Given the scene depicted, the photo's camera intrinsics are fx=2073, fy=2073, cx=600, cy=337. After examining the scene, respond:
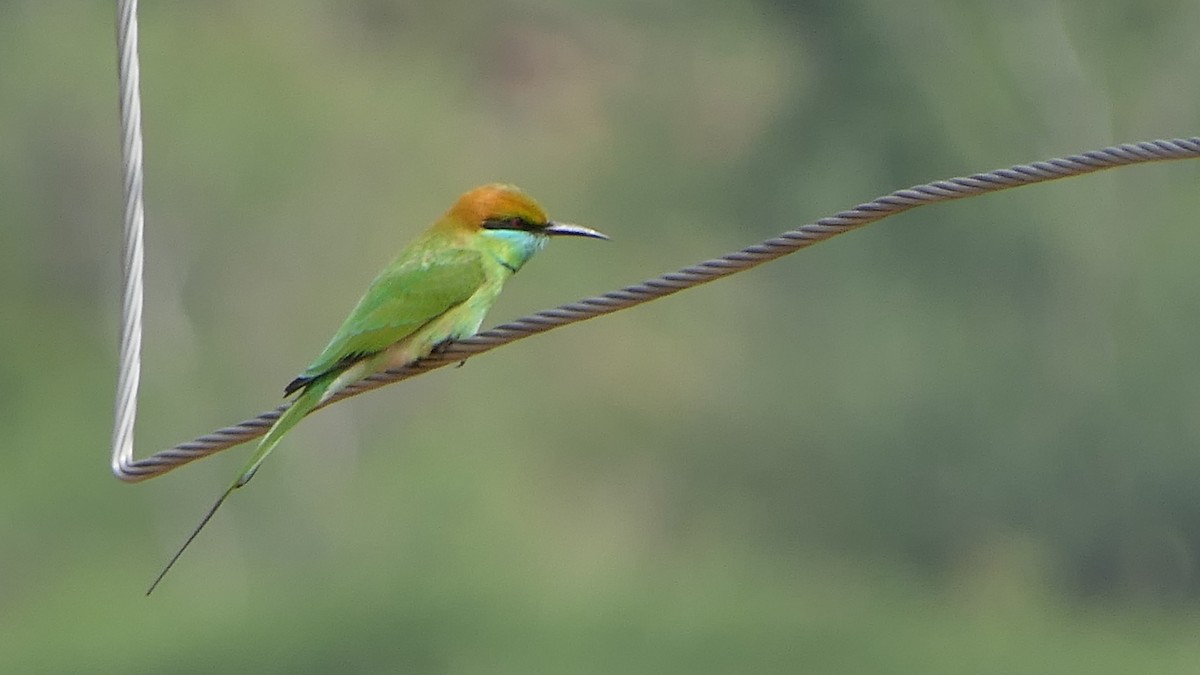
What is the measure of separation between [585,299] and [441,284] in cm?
124

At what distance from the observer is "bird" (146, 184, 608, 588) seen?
368 centimetres

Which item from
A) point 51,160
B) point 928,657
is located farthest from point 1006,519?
point 51,160

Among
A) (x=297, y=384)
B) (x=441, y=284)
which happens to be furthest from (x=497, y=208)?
(x=297, y=384)

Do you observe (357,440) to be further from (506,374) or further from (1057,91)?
(1057,91)

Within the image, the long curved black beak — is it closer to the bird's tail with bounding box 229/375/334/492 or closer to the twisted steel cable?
the bird's tail with bounding box 229/375/334/492

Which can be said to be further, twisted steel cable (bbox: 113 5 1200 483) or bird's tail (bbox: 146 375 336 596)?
bird's tail (bbox: 146 375 336 596)

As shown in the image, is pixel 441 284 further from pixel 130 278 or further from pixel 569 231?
pixel 130 278

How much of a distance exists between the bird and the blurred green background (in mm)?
8258

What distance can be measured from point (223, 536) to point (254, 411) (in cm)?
100

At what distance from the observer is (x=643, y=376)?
604 inches

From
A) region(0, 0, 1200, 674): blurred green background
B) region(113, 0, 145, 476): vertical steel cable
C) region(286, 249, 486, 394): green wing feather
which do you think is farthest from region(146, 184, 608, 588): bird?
region(0, 0, 1200, 674): blurred green background

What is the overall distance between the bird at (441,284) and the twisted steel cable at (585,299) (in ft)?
2.40

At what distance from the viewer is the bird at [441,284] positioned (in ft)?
12.1

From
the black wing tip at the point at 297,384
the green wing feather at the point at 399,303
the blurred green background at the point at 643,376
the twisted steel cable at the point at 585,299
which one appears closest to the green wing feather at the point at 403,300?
the green wing feather at the point at 399,303
